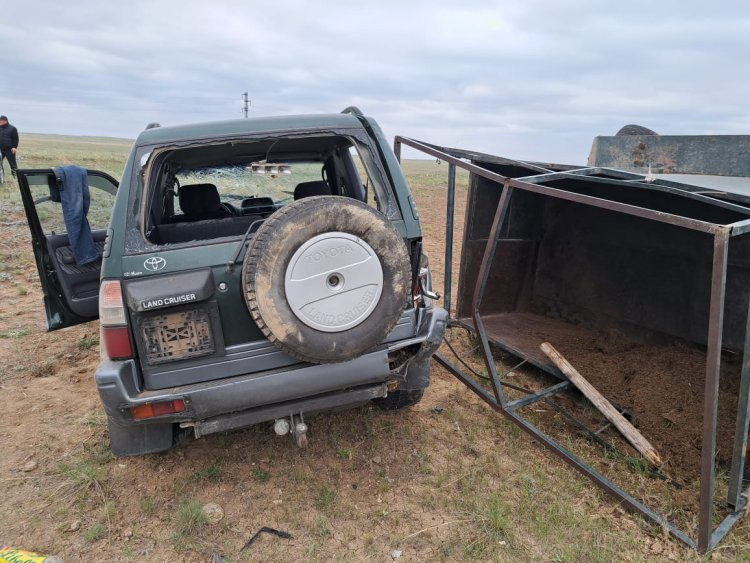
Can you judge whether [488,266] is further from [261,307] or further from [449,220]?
[261,307]

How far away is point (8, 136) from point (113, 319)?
12.0 metres

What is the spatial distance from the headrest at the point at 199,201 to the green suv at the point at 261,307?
130 centimetres

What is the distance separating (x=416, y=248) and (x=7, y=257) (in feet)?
27.2

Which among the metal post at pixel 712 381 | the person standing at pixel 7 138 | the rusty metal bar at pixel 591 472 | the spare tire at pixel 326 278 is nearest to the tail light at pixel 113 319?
the spare tire at pixel 326 278

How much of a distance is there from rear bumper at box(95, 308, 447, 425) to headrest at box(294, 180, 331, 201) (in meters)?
1.91

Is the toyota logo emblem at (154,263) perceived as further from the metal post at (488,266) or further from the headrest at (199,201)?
the metal post at (488,266)

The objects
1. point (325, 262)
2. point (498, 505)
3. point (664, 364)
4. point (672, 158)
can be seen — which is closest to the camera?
point (325, 262)

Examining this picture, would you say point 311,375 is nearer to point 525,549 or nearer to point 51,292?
point 525,549

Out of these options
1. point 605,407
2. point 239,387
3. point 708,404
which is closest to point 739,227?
point 708,404

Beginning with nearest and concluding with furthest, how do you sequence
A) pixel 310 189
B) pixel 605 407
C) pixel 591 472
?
pixel 591 472 < pixel 605 407 < pixel 310 189

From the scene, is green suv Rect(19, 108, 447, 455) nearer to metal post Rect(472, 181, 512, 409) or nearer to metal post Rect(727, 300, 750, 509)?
metal post Rect(472, 181, 512, 409)

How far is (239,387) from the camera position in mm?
2436

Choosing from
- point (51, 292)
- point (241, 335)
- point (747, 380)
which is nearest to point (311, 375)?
point (241, 335)

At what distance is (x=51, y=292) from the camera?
3.94m
